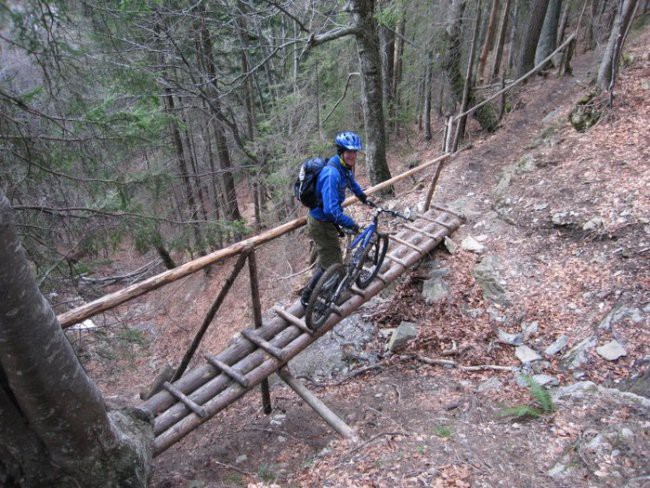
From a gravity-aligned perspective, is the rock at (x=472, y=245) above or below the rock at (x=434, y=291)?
above

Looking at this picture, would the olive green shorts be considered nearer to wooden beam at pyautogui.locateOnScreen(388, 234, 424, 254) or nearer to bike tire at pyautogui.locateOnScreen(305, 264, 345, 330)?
bike tire at pyautogui.locateOnScreen(305, 264, 345, 330)

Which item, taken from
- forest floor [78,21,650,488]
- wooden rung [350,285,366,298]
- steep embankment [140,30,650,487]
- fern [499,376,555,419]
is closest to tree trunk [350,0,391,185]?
forest floor [78,21,650,488]

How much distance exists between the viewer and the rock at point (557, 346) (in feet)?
16.8

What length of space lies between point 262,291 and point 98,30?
7924 millimetres

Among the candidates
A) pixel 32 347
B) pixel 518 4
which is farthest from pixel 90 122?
pixel 518 4

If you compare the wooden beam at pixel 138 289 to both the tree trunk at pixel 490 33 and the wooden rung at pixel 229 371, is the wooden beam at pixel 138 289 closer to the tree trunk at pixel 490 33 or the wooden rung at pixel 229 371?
the wooden rung at pixel 229 371

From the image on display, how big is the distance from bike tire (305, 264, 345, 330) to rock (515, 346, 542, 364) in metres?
2.50

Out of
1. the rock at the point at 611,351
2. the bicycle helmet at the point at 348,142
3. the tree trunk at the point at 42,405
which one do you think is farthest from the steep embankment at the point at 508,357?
the bicycle helmet at the point at 348,142

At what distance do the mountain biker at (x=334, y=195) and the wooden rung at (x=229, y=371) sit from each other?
1.33m

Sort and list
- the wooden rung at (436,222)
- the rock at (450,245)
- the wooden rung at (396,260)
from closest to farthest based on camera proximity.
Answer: the wooden rung at (396,260) → the rock at (450,245) → the wooden rung at (436,222)

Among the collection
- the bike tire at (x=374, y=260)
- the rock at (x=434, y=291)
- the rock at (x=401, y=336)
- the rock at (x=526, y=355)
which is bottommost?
the rock at (x=401, y=336)

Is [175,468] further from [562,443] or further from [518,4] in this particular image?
[518,4]

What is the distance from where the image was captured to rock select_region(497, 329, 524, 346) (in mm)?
5516

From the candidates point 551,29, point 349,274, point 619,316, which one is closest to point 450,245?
point 349,274
